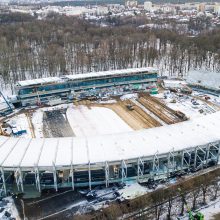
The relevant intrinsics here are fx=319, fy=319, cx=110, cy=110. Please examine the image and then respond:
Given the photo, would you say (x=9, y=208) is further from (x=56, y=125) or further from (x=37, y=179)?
(x=56, y=125)

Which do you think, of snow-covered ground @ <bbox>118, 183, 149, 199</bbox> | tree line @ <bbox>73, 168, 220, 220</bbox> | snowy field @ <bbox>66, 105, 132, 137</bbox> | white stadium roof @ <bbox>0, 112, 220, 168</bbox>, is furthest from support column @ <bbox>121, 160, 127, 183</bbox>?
snowy field @ <bbox>66, 105, 132, 137</bbox>

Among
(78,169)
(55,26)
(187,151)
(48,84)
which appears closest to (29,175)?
(78,169)

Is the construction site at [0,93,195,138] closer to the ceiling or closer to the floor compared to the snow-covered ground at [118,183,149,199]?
closer to the ceiling

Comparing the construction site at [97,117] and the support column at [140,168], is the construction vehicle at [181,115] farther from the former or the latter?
the support column at [140,168]

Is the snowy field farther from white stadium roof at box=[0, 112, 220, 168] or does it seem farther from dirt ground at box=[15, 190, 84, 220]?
dirt ground at box=[15, 190, 84, 220]

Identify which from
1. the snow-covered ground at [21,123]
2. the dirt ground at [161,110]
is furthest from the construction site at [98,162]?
the dirt ground at [161,110]

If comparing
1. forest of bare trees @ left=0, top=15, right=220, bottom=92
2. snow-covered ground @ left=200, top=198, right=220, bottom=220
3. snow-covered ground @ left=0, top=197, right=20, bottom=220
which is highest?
forest of bare trees @ left=0, top=15, right=220, bottom=92

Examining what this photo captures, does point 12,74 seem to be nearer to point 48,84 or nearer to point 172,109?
point 48,84
